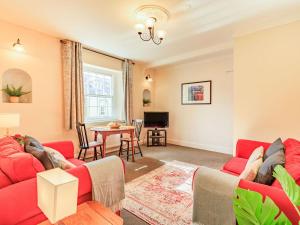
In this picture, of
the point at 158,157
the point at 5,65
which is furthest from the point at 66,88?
the point at 158,157

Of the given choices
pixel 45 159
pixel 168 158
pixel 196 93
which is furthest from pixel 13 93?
pixel 196 93

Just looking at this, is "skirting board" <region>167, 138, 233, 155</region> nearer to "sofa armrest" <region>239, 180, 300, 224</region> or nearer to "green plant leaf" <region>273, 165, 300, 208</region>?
"sofa armrest" <region>239, 180, 300, 224</region>

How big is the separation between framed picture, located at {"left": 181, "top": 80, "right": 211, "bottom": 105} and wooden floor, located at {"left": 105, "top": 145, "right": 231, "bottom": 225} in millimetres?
1461

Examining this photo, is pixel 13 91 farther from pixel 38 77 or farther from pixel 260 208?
pixel 260 208

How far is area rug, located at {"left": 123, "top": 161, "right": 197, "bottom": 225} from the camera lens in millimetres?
1992

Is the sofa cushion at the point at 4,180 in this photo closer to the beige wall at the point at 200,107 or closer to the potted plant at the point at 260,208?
the potted plant at the point at 260,208

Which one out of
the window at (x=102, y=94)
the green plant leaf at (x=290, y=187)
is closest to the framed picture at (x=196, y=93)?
the window at (x=102, y=94)

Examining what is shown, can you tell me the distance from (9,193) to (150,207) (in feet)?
5.01

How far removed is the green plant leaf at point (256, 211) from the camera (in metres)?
0.72

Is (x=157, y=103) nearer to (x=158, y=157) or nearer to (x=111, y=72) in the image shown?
(x=111, y=72)

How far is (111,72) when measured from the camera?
16.8ft

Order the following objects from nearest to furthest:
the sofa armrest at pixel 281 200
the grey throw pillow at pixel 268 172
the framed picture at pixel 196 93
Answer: the sofa armrest at pixel 281 200, the grey throw pillow at pixel 268 172, the framed picture at pixel 196 93

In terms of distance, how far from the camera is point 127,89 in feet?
16.7

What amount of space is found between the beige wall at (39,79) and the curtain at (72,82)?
0.45 ft
